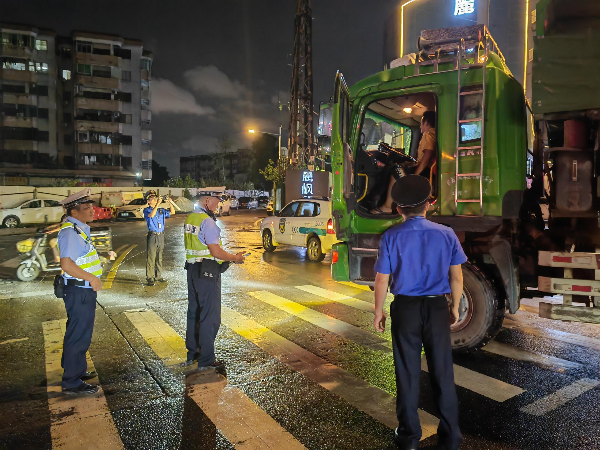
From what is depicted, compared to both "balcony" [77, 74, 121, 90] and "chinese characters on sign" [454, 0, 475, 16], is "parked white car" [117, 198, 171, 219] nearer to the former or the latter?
"chinese characters on sign" [454, 0, 475, 16]

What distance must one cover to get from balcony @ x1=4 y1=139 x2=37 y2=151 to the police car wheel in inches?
2113

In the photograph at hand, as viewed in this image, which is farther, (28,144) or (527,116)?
(28,144)

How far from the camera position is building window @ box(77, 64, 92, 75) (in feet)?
189

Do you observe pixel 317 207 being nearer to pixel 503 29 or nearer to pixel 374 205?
pixel 374 205

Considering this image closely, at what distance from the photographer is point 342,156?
552 centimetres

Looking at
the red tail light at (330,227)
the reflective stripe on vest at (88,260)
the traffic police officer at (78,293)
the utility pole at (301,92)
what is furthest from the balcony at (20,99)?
the reflective stripe on vest at (88,260)

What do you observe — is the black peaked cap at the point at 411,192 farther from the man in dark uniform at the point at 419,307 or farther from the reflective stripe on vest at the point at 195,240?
the reflective stripe on vest at the point at 195,240

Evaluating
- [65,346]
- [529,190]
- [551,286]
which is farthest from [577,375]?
[65,346]

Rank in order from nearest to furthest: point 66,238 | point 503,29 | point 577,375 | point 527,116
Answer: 1. point 66,238
2. point 577,375
3. point 527,116
4. point 503,29

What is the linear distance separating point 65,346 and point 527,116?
5420 millimetres

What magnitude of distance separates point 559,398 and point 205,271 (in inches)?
133

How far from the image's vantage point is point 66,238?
13.2 ft

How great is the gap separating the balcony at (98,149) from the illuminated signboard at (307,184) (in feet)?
138

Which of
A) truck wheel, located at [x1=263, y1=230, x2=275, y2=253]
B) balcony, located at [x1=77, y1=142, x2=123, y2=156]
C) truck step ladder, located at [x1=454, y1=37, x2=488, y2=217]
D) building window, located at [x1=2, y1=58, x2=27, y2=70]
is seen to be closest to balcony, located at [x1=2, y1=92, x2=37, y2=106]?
building window, located at [x1=2, y1=58, x2=27, y2=70]
